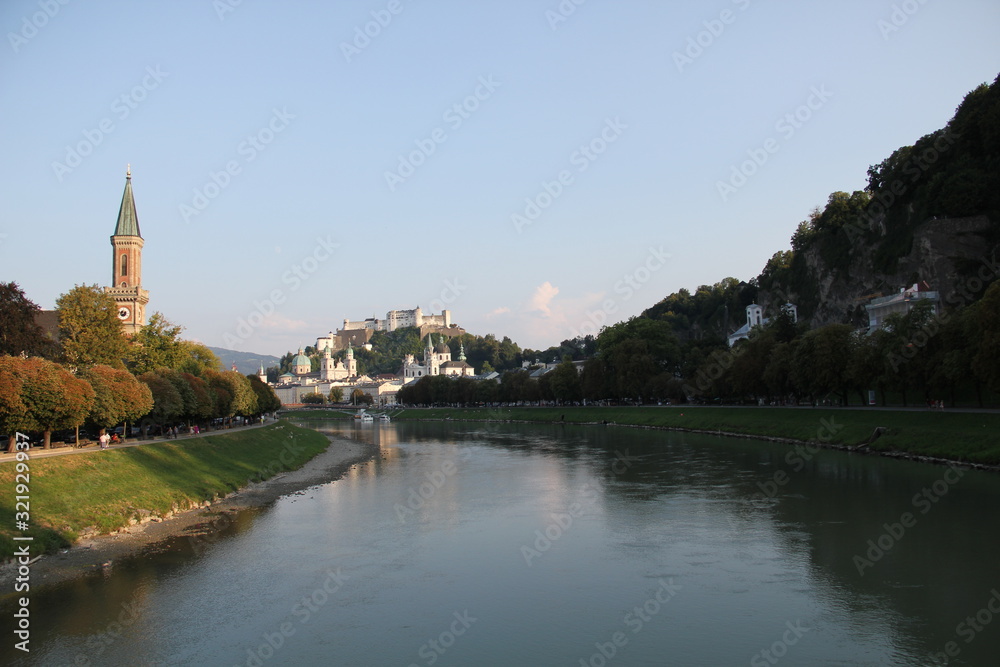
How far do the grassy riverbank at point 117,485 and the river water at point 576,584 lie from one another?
3037 millimetres

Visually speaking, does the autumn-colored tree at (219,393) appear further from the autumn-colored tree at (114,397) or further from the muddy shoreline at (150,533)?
the autumn-colored tree at (114,397)

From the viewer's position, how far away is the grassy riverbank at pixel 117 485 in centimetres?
2302

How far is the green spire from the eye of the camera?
90.7 m

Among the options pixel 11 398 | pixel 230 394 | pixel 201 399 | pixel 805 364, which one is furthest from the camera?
pixel 230 394

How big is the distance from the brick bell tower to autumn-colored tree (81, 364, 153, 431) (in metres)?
51.0

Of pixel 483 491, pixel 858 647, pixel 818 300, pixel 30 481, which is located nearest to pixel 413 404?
pixel 818 300

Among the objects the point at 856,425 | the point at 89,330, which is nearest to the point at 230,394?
the point at 89,330

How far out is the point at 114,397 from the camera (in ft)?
123

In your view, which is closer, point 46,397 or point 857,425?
point 46,397

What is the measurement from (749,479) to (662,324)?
66234mm

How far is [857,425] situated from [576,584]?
1375 inches

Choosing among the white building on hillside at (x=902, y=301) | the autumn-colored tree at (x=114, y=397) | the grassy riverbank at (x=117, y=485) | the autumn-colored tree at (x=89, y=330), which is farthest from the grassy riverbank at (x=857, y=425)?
the autumn-colored tree at (x=89, y=330)

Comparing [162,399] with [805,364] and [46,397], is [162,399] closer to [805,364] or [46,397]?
[46,397]

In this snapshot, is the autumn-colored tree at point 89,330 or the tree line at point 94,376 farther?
the autumn-colored tree at point 89,330
